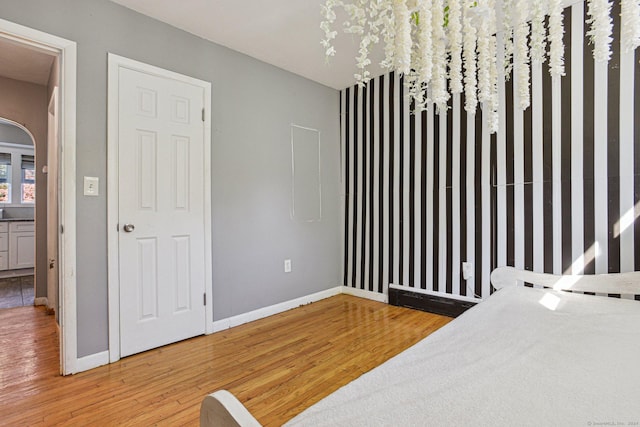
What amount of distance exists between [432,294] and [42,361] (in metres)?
3.09

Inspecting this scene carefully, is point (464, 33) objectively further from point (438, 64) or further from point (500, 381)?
point (500, 381)

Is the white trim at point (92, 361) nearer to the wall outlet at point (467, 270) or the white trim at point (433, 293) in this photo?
the white trim at point (433, 293)

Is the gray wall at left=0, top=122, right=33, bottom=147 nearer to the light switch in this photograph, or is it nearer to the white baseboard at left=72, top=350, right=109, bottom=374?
the light switch

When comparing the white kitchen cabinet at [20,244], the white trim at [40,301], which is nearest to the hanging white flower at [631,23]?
the white trim at [40,301]

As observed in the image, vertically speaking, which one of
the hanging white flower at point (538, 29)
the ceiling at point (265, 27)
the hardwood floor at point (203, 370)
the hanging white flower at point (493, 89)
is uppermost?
the ceiling at point (265, 27)

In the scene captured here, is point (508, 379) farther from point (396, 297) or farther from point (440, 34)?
point (396, 297)

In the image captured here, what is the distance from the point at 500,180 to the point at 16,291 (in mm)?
5647

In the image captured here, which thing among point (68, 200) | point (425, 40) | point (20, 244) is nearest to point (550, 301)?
point (425, 40)

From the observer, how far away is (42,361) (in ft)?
7.09

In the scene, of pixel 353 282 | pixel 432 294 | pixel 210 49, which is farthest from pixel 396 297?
pixel 210 49

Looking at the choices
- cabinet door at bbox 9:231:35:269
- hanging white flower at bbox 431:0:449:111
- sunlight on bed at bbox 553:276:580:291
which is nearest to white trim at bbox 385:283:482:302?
sunlight on bed at bbox 553:276:580:291

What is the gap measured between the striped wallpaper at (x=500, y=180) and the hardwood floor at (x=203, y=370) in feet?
2.20

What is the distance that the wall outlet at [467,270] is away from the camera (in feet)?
9.07

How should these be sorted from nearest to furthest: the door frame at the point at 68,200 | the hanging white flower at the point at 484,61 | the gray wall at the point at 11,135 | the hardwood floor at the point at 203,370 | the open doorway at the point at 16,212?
the hanging white flower at the point at 484,61 → the hardwood floor at the point at 203,370 → the door frame at the point at 68,200 → the open doorway at the point at 16,212 → the gray wall at the point at 11,135
